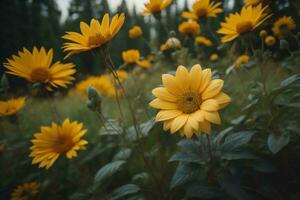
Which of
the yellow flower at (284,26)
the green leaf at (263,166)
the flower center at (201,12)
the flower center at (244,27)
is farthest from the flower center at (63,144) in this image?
the yellow flower at (284,26)

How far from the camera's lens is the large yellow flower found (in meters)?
1.07

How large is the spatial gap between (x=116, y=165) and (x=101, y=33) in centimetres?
74

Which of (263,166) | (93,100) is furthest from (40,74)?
(263,166)

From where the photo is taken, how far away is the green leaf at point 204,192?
1337 mm

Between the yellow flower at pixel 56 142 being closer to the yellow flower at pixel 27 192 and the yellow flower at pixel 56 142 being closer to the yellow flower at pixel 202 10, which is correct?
the yellow flower at pixel 27 192

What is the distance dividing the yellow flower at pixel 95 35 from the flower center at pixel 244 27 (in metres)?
0.67

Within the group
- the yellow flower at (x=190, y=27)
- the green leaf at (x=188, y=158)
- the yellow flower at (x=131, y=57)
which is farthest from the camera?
the yellow flower at (x=131, y=57)

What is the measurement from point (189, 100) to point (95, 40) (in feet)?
1.75

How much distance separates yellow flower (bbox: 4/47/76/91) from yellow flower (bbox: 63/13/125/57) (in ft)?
0.91

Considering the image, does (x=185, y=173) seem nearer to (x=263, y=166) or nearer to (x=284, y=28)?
(x=263, y=166)

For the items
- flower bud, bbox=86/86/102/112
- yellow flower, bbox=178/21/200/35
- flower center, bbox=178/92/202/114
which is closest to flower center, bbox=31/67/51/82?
flower bud, bbox=86/86/102/112

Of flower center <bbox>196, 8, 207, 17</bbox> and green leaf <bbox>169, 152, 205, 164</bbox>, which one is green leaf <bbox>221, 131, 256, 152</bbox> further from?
flower center <bbox>196, 8, 207, 17</bbox>

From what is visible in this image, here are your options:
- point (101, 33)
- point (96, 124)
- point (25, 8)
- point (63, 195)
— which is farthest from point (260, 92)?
point (25, 8)

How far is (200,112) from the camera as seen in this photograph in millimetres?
1111
